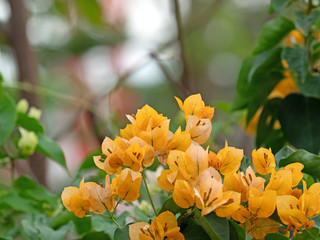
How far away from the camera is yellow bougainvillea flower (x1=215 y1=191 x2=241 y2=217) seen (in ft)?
1.07

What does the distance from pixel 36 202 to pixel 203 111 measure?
371 millimetres

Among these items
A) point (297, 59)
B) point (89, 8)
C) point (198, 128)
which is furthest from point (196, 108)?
point (89, 8)

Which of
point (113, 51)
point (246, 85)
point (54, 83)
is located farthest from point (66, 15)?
point (246, 85)

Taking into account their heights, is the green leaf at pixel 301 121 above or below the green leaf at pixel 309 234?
below

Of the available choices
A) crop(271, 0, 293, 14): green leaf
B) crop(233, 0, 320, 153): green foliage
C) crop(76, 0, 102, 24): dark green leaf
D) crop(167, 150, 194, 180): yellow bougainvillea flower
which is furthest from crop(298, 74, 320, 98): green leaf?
crop(76, 0, 102, 24): dark green leaf

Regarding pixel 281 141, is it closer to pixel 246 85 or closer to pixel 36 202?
pixel 246 85

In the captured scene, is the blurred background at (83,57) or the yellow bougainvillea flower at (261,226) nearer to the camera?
the yellow bougainvillea flower at (261,226)

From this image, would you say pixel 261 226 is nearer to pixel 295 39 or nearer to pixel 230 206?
pixel 230 206

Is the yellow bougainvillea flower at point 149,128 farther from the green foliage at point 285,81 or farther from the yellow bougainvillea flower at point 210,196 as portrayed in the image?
the green foliage at point 285,81

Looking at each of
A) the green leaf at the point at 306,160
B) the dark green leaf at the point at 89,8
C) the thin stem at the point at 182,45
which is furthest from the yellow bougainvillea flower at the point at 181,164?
the dark green leaf at the point at 89,8

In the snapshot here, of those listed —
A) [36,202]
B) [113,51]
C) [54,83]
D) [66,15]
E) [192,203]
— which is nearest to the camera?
[192,203]

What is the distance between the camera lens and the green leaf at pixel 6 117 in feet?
2.01

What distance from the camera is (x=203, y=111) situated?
0.39 metres

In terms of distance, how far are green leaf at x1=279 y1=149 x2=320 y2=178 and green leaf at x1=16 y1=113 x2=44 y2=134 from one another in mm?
390
